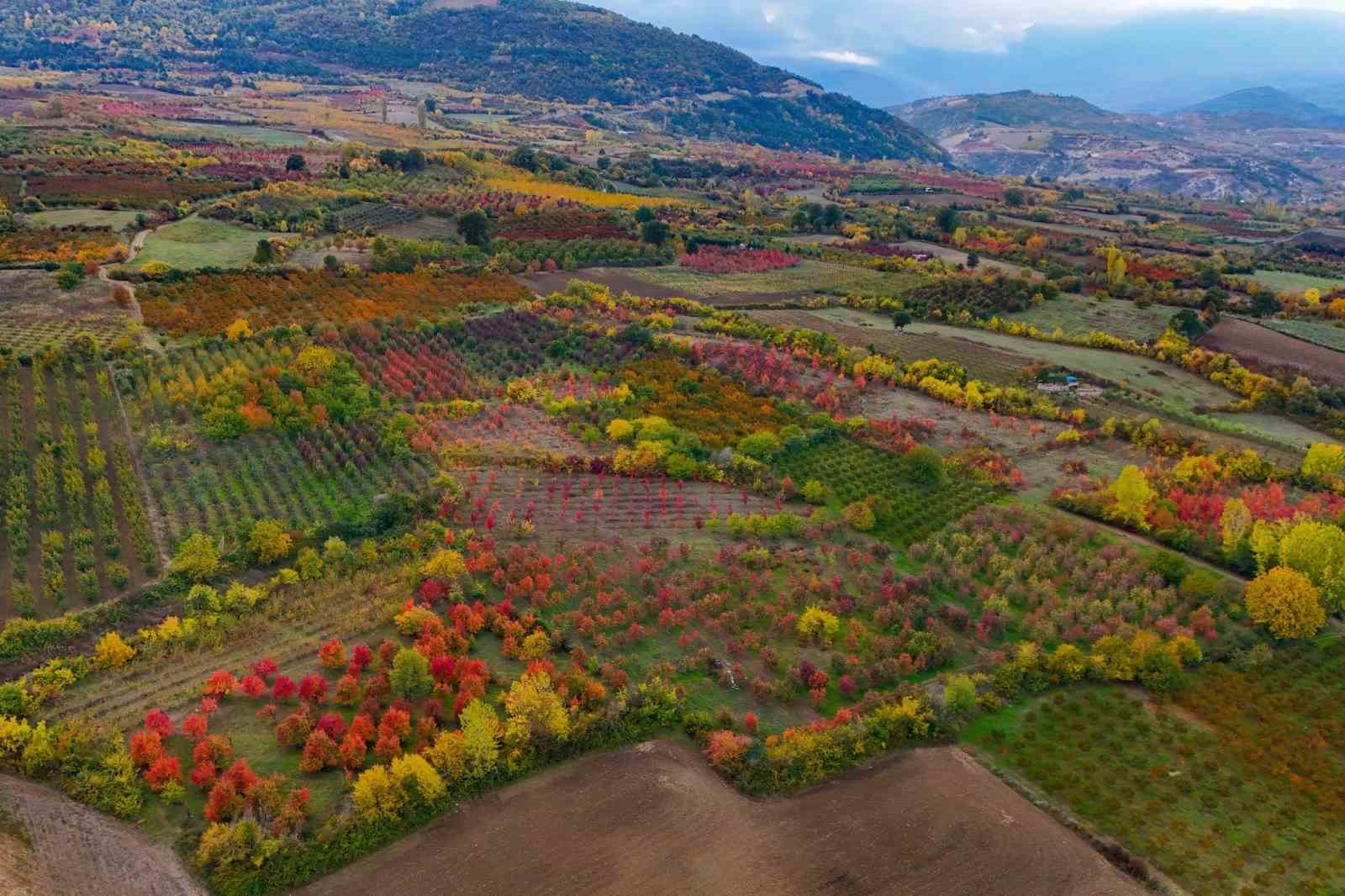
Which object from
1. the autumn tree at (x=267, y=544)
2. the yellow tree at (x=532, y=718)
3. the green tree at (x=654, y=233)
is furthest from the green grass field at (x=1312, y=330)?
the autumn tree at (x=267, y=544)

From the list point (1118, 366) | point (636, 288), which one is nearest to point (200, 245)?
point (636, 288)

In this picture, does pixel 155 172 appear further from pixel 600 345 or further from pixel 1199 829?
pixel 1199 829

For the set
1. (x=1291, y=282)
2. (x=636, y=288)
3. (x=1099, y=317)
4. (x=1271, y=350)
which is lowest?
(x=636, y=288)

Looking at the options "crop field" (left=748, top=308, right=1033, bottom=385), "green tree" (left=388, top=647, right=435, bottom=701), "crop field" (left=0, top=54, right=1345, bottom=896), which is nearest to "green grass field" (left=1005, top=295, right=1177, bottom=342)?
"crop field" (left=0, top=54, right=1345, bottom=896)

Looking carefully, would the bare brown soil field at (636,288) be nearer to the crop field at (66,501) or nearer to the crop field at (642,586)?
the crop field at (642,586)

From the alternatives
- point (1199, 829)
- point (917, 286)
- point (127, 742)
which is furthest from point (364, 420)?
point (917, 286)

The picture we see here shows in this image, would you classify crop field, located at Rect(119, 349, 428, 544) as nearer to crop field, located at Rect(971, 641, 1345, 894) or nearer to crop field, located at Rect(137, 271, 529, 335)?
crop field, located at Rect(137, 271, 529, 335)

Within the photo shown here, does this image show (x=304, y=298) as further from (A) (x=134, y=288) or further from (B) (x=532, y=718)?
(B) (x=532, y=718)
